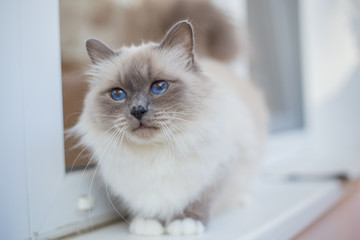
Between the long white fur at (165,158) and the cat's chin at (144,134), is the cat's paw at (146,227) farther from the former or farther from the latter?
the cat's chin at (144,134)

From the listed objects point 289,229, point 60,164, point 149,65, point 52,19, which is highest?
point 52,19

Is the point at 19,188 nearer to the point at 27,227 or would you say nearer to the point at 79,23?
the point at 27,227

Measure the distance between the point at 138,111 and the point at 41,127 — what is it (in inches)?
8.9

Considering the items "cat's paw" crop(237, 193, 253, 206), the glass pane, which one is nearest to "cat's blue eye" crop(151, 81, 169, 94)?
"cat's paw" crop(237, 193, 253, 206)

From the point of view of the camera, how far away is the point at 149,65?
2.38ft

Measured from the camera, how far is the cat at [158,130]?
2.31ft

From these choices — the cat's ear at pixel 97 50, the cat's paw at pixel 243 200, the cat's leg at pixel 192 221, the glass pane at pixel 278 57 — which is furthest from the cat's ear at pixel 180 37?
the glass pane at pixel 278 57

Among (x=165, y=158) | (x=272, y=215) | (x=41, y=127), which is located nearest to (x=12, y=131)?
(x=41, y=127)

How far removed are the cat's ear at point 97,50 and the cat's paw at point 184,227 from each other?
0.44m

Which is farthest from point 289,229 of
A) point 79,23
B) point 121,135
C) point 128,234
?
point 79,23

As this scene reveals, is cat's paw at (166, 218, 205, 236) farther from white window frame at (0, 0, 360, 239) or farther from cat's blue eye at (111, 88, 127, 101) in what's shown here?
cat's blue eye at (111, 88, 127, 101)

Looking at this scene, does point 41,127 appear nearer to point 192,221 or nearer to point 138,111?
point 138,111

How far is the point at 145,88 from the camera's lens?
2.31 ft

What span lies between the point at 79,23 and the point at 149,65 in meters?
0.25
